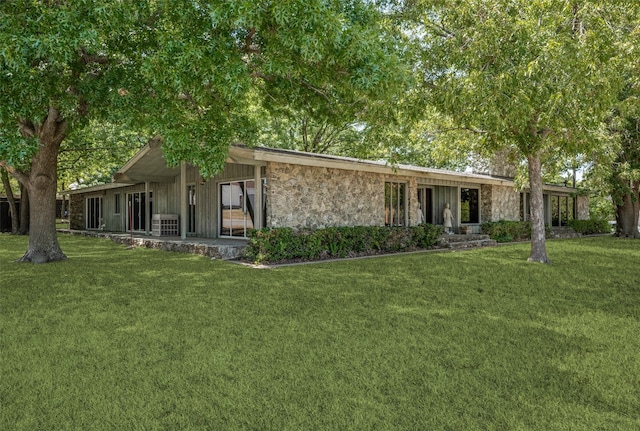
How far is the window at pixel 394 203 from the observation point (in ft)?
49.4

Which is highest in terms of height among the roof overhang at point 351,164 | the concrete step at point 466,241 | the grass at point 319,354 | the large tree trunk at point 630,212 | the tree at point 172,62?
the tree at point 172,62

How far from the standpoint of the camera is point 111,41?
8.16 meters

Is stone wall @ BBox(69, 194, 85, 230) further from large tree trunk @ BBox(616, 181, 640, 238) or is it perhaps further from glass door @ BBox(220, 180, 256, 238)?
large tree trunk @ BBox(616, 181, 640, 238)

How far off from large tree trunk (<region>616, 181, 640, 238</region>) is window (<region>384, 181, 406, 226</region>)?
38.2 ft

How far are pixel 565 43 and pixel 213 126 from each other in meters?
6.94

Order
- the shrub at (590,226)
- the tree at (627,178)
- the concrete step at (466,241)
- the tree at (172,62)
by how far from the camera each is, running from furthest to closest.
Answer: the shrub at (590,226), the tree at (627,178), the concrete step at (466,241), the tree at (172,62)

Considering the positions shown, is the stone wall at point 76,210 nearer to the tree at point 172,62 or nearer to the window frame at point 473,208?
the tree at point 172,62

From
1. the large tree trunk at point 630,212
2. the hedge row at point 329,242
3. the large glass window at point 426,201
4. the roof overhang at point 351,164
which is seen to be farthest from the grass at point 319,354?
the large tree trunk at point 630,212

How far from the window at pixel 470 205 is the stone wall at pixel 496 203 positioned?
19cm

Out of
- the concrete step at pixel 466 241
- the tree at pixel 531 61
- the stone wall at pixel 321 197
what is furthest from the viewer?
the concrete step at pixel 466 241

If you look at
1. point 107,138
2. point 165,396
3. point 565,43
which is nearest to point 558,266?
point 565,43

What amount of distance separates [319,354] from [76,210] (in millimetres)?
25806

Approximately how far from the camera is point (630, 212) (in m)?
19.9

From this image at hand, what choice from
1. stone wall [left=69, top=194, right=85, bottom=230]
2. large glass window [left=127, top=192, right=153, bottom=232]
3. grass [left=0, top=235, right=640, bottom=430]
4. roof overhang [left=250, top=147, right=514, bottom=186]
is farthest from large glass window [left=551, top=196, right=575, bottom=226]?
stone wall [left=69, top=194, right=85, bottom=230]
